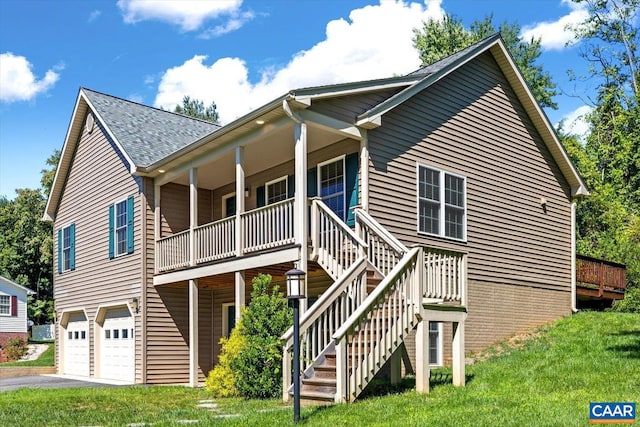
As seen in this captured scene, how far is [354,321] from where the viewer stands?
9.73 m

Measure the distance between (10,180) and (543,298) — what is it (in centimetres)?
4432

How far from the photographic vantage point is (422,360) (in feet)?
34.2

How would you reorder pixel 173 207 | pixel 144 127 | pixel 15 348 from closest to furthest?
pixel 173 207, pixel 144 127, pixel 15 348

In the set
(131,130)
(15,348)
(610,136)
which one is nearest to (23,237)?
(15,348)

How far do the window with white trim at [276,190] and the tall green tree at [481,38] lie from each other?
72.3 ft

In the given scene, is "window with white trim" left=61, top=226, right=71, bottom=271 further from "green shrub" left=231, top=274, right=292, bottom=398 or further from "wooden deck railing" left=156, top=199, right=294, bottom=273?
Answer: "green shrub" left=231, top=274, right=292, bottom=398

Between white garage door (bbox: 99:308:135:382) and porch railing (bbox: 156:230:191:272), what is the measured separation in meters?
2.19

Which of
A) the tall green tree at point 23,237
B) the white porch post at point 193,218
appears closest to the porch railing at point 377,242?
the white porch post at point 193,218

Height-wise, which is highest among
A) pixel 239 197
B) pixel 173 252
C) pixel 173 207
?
pixel 173 207

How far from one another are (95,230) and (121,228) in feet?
8.12

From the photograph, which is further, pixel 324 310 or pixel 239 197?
pixel 239 197

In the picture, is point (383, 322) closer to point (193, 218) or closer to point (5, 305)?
point (193, 218)

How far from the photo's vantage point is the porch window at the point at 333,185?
48.0ft

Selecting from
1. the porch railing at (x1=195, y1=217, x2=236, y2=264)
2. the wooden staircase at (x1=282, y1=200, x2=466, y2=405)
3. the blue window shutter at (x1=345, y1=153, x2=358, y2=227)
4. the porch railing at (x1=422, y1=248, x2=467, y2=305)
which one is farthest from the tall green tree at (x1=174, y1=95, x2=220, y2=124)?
the porch railing at (x1=422, y1=248, x2=467, y2=305)
